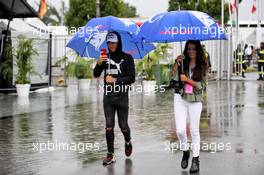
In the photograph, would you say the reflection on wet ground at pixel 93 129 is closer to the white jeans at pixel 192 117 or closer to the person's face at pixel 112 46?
the white jeans at pixel 192 117

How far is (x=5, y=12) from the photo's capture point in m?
22.0

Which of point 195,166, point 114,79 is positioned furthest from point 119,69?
point 195,166

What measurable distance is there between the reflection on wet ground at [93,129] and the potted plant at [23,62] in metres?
0.55

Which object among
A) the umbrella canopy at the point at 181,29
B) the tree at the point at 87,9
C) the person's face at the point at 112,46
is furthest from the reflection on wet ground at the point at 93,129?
the tree at the point at 87,9

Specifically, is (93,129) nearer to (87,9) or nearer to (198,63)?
(198,63)

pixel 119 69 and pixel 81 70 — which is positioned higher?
pixel 81 70

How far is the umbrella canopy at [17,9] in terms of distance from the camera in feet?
71.4

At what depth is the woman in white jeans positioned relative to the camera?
319 inches

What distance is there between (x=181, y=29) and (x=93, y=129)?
188 inches

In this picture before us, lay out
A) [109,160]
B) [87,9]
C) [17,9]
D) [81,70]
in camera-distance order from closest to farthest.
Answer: [109,160] → [17,9] → [81,70] → [87,9]

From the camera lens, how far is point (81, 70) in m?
24.8

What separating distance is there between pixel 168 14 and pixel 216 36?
742 millimetres

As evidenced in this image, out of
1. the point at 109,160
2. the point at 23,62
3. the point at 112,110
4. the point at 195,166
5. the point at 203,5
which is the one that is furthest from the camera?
the point at 203,5

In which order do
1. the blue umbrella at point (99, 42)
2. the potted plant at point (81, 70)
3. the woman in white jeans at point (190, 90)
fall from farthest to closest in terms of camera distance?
the potted plant at point (81, 70) < the blue umbrella at point (99, 42) < the woman in white jeans at point (190, 90)
